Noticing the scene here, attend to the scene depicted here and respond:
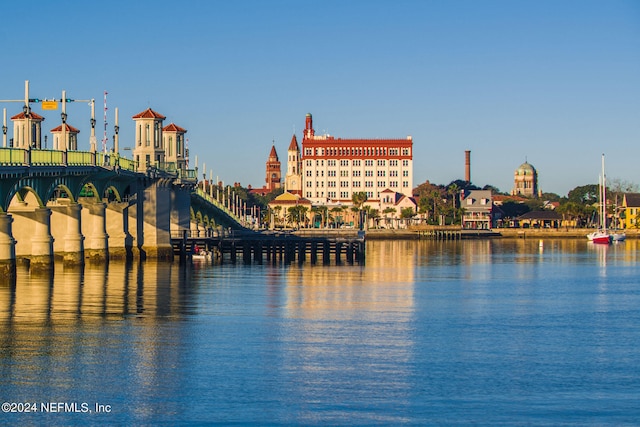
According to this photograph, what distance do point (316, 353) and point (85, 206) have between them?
55266 mm

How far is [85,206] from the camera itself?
3573 inches

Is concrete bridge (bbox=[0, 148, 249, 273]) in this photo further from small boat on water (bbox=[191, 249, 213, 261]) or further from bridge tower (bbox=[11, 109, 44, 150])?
bridge tower (bbox=[11, 109, 44, 150])

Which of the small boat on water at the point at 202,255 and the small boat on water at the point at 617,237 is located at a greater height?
the small boat on water at the point at 617,237

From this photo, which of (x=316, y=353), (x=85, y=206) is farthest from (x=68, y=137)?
(x=316, y=353)

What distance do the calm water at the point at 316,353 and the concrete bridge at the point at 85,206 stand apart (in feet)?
19.5

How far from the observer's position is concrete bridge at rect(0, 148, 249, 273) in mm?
67688

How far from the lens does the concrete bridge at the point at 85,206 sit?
222 ft

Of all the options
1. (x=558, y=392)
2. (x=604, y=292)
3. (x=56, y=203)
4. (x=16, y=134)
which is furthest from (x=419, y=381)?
(x=16, y=134)

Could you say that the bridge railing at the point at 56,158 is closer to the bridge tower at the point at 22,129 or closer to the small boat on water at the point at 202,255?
the bridge tower at the point at 22,129

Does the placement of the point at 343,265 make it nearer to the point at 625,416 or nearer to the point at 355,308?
the point at 355,308

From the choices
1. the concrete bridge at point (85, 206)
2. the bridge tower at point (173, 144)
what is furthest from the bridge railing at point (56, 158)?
A: the bridge tower at point (173, 144)

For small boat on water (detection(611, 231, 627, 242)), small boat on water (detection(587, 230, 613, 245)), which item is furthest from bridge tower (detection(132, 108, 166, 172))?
small boat on water (detection(611, 231, 627, 242))

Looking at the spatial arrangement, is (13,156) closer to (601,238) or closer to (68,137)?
(68,137)

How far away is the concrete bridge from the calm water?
593 cm
